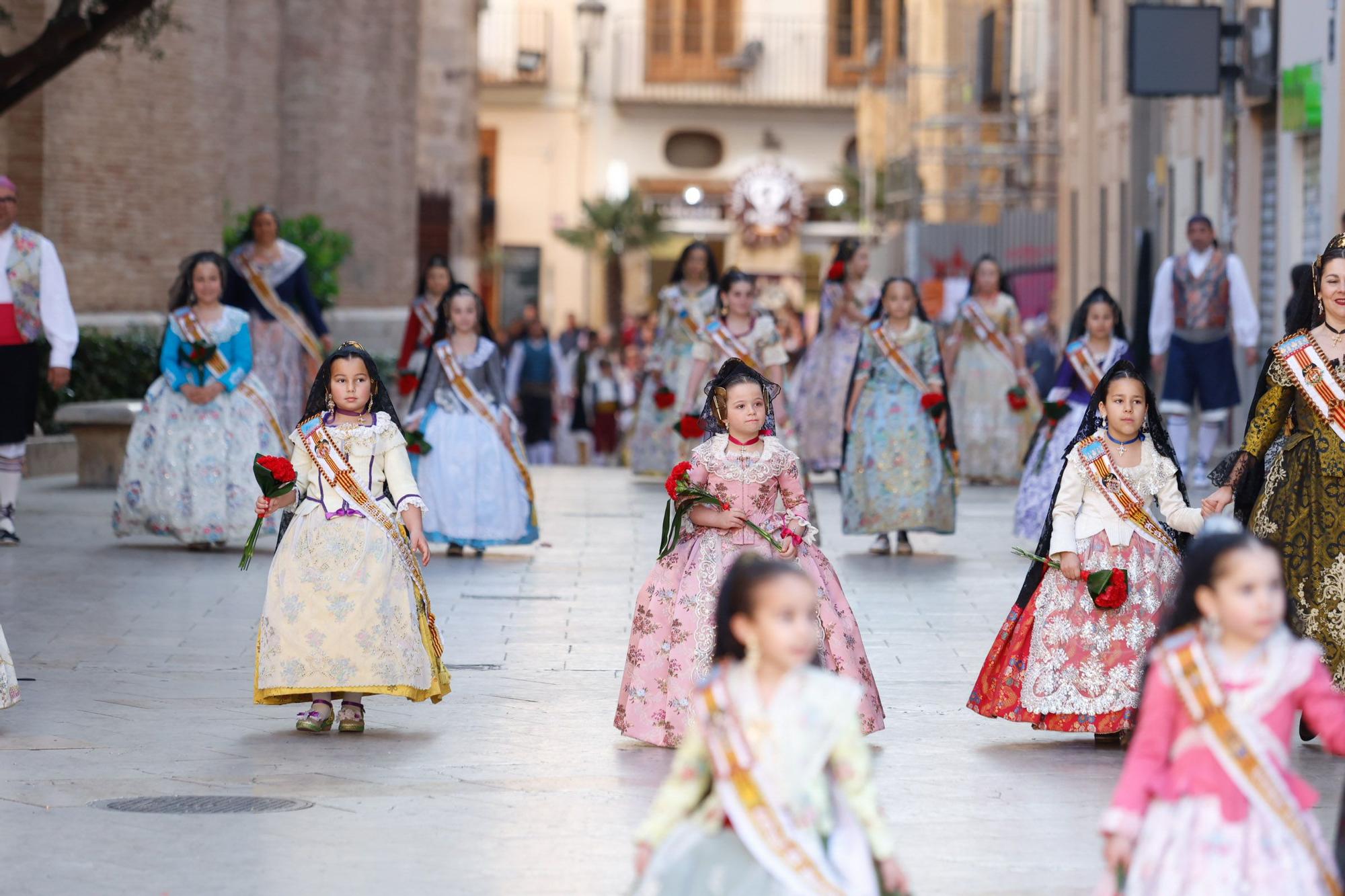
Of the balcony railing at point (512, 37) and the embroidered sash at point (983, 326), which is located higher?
the balcony railing at point (512, 37)

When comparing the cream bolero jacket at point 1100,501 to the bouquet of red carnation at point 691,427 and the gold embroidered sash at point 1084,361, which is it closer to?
the bouquet of red carnation at point 691,427

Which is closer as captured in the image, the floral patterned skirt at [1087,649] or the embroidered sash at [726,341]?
the floral patterned skirt at [1087,649]

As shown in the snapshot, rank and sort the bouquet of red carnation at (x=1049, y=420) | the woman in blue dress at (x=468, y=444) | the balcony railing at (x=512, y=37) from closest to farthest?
the bouquet of red carnation at (x=1049, y=420), the woman in blue dress at (x=468, y=444), the balcony railing at (x=512, y=37)

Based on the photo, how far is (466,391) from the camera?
46.9 feet

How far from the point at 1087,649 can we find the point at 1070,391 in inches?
231

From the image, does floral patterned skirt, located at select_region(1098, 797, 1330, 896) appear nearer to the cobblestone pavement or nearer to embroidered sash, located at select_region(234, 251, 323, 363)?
the cobblestone pavement

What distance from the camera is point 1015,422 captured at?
2094 cm

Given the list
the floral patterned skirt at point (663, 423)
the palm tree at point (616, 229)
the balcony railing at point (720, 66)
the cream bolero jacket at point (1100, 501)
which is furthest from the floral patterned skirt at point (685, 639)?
the balcony railing at point (720, 66)

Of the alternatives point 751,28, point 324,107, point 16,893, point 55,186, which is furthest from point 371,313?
point 751,28

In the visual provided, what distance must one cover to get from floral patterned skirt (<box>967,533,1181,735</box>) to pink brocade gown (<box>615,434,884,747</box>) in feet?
1.67

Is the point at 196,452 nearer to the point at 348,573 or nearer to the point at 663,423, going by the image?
the point at 348,573

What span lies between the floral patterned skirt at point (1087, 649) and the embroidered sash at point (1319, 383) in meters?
0.69

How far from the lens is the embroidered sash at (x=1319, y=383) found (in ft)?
27.1

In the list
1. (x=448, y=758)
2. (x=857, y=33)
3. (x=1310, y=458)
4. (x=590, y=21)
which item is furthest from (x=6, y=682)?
(x=857, y=33)
